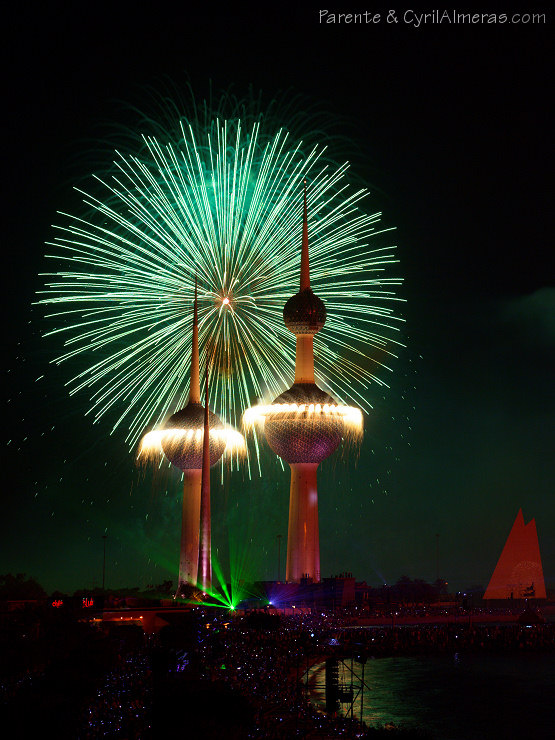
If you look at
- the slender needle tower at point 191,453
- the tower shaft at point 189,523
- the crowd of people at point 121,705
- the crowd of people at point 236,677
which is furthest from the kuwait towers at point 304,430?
the crowd of people at point 121,705

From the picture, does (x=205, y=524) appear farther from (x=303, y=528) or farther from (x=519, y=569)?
(x=519, y=569)

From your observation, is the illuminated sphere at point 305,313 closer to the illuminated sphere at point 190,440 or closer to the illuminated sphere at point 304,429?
the illuminated sphere at point 304,429

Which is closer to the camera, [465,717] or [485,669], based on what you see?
[465,717]

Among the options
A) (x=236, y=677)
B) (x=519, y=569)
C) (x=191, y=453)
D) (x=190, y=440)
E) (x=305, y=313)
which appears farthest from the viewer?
(x=519, y=569)

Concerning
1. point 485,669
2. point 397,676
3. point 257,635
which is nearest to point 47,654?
point 257,635

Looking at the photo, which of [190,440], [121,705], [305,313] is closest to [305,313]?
[305,313]

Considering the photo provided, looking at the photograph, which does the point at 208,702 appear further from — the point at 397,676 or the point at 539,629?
the point at 539,629
